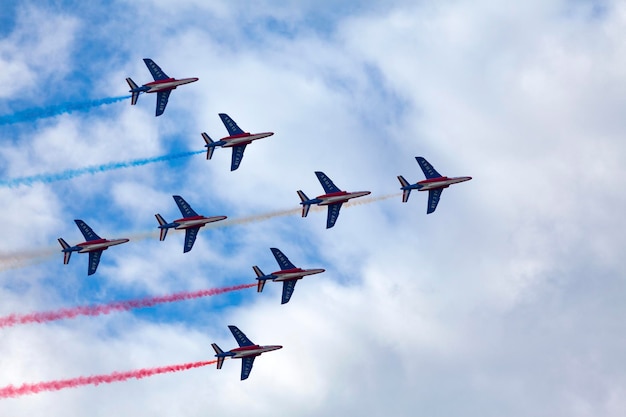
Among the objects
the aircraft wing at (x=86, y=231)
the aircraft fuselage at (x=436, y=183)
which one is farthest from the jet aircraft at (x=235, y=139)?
the aircraft fuselage at (x=436, y=183)

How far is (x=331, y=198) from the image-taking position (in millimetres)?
167000

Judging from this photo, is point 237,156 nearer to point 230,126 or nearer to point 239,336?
point 230,126

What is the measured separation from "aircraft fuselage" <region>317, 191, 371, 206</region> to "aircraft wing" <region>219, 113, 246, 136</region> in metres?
15.9

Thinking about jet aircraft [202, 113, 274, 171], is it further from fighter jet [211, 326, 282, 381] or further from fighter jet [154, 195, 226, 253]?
fighter jet [211, 326, 282, 381]

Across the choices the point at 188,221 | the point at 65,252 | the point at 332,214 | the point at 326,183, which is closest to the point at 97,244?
the point at 65,252

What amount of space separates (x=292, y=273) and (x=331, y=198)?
1266cm

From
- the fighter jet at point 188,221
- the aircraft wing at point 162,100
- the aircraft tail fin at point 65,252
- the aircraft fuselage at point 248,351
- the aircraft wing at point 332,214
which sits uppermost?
the aircraft wing at point 332,214

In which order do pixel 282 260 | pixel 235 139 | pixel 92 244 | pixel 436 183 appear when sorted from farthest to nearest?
pixel 436 183 < pixel 282 260 < pixel 235 139 < pixel 92 244

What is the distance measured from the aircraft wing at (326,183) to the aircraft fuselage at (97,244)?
30.3 metres

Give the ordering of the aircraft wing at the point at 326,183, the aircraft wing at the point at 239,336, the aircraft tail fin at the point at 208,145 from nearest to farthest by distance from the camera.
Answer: the aircraft tail fin at the point at 208,145 → the aircraft wing at the point at 326,183 → the aircraft wing at the point at 239,336

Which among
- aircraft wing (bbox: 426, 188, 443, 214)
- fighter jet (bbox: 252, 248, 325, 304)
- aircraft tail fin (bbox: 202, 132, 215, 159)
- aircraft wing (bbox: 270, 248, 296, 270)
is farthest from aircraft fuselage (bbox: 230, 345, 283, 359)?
aircraft wing (bbox: 426, 188, 443, 214)

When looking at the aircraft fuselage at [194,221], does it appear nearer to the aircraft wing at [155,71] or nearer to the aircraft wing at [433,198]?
the aircraft wing at [155,71]

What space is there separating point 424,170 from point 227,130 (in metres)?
30.9

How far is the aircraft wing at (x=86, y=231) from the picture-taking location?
536 ft
